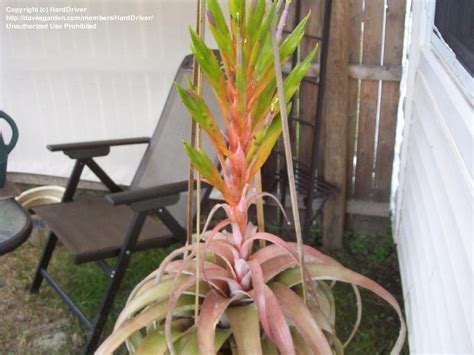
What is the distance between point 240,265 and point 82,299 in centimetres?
170

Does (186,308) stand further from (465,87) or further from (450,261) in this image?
(465,87)

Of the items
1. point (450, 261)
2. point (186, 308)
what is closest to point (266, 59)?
→ point (186, 308)

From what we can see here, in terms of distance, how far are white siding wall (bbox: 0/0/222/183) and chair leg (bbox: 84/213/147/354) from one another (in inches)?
45.5

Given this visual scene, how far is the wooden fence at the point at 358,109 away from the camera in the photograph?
2.90 meters

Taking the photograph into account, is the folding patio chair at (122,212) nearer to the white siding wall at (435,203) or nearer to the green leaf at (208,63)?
the white siding wall at (435,203)

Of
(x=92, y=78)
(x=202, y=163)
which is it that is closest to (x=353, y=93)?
(x=92, y=78)

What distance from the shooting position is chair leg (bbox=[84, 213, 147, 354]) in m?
2.39

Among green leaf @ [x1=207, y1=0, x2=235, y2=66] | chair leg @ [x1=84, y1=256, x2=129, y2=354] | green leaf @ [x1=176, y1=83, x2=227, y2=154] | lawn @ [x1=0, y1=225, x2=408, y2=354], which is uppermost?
green leaf @ [x1=207, y1=0, x2=235, y2=66]

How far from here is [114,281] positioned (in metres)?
2.45

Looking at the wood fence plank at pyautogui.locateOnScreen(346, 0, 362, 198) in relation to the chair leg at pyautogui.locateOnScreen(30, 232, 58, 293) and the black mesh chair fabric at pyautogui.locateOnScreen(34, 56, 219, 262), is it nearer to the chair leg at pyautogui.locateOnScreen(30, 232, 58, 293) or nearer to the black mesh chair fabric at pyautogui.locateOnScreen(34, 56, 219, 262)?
the black mesh chair fabric at pyautogui.locateOnScreen(34, 56, 219, 262)

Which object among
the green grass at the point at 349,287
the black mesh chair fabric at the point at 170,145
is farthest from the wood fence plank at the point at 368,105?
the black mesh chair fabric at the point at 170,145

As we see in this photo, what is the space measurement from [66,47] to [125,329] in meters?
2.39

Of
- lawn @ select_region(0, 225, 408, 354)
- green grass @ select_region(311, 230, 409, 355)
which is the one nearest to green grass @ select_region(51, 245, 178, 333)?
lawn @ select_region(0, 225, 408, 354)

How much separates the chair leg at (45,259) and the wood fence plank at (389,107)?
162 centimetres
